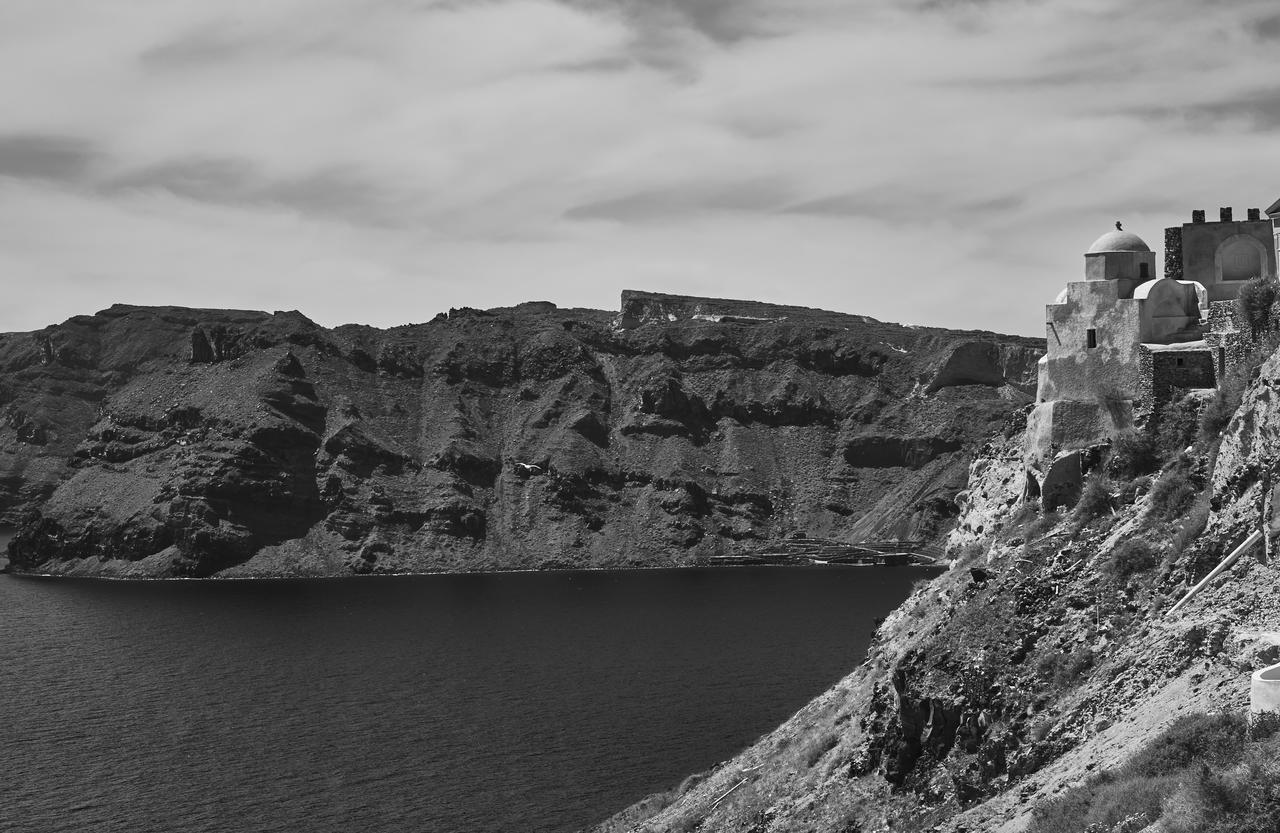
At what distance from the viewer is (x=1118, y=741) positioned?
1289 inches

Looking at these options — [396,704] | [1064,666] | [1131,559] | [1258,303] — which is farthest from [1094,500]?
[396,704]

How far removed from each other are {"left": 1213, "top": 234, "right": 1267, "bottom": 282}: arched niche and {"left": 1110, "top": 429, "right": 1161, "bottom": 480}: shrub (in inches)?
318

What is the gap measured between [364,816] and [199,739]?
26.7m

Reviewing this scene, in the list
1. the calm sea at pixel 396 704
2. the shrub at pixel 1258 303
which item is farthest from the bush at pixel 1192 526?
the calm sea at pixel 396 704

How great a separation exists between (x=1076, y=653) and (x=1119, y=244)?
15.8 meters

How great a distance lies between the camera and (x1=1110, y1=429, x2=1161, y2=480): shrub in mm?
43562

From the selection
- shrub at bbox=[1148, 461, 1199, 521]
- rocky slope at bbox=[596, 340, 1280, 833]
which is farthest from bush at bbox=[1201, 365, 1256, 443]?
shrub at bbox=[1148, 461, 1199, 521]

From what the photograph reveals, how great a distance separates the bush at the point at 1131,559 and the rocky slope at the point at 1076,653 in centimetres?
5

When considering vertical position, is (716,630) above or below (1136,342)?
below

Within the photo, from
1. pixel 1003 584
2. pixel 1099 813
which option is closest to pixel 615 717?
pixel 1003 584

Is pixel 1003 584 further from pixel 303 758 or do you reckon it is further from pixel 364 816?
pixel 303 758

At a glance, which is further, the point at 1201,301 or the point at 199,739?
the point at 199,739

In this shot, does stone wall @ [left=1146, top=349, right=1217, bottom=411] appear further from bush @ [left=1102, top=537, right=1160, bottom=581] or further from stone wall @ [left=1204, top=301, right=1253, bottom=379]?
bush @ [left=1102, top=537, right=1160, bottom=581]

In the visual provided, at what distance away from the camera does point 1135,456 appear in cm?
4397
